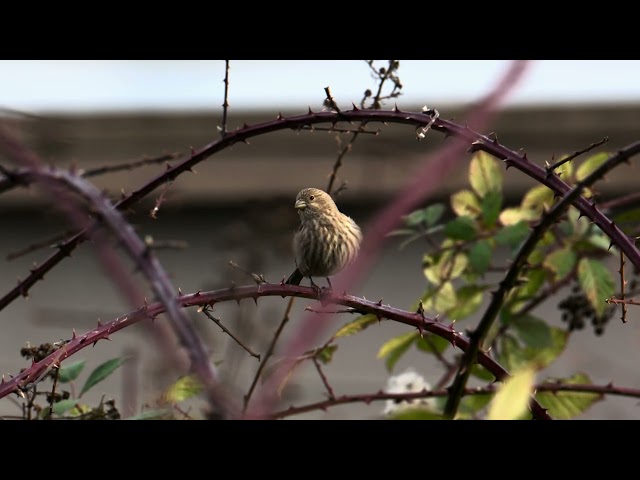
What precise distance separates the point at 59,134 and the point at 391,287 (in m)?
4.23

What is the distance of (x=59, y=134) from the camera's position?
1550 millimetres

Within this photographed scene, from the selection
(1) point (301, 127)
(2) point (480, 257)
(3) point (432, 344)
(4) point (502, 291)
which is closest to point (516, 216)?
(2) point (480, 257)

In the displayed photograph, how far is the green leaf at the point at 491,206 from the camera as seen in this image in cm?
330

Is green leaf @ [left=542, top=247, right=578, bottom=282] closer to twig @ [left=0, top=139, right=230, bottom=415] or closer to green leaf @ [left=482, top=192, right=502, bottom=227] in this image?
green leaf @ [left=482, top=192, right=502, bottom=227]

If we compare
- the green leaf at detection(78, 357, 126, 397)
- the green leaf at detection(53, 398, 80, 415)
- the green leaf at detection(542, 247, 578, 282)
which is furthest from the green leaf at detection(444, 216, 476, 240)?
the green leaf at detection(53, 398, 80, 415)

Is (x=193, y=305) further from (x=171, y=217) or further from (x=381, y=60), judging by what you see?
(x=171, y=217)

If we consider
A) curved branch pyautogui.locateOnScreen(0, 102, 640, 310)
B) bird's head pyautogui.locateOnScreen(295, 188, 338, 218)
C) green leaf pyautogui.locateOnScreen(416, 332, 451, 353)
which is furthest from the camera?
bird's head pyautogui.locateOnScreen(295, 188, 338, 218)

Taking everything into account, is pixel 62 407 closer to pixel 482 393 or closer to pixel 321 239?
pixel 482 393

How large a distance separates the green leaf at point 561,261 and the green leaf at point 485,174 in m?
0.30

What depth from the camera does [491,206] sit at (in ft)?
10.8

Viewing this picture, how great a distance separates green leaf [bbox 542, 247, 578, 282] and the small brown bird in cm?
86

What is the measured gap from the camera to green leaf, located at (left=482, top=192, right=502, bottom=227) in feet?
10.8

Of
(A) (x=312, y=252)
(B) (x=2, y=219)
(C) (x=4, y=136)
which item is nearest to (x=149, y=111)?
(B) (x=2, y=219)

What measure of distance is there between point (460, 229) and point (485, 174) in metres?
0.22
